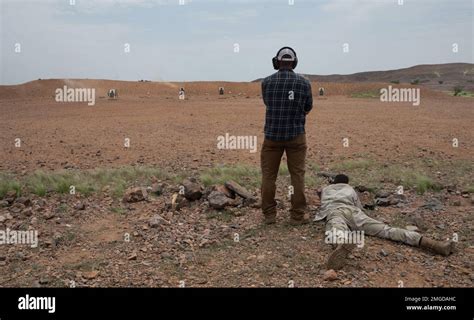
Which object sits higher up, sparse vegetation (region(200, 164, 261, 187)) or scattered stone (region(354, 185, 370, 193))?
sparse vegetation (region(200, 164, 261, 187))

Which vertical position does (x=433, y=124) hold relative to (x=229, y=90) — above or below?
below

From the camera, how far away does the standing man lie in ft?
16.3

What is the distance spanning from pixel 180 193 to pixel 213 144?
13.6 ft

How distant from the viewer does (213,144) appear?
401 inches

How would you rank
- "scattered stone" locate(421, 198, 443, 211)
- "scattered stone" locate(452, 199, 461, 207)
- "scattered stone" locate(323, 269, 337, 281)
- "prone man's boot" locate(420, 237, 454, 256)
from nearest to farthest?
"scattered stone" locate(323, 269, 337, 281) → "prone man's boot" locate(420, 237, 454, 256) → "scattered stone" locate(421, 198, 443, 211) → "scattered stone" locate(452, 199, 461, 207)

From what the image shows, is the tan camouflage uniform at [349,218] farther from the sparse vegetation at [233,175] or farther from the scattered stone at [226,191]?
the sparse vegetation at [233,175]

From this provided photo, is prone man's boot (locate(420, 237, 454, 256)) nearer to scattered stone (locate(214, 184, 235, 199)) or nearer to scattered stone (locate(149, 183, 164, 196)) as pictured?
scattered stone (locate(214, 184, 235, 199))

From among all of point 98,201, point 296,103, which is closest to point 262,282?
point 296,103

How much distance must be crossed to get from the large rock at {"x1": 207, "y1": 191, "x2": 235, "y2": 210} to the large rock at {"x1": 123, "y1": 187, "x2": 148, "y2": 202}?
→ 954mm

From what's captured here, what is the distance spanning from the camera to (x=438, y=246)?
455cm

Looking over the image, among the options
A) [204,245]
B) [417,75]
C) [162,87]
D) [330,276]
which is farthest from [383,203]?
[417,75]

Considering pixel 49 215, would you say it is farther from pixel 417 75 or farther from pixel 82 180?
pixel 417 75

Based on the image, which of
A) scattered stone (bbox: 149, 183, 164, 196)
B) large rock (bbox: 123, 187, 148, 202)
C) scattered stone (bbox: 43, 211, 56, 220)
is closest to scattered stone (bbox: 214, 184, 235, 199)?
scattered stone (bbox: 149, 183, 164, 196)
